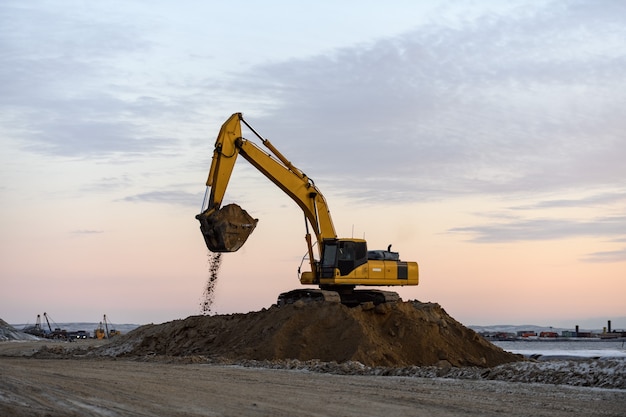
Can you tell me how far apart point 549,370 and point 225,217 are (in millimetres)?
12061

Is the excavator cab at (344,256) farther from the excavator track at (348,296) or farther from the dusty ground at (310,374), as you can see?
the dusty ground at (310,374)

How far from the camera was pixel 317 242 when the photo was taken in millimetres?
33656

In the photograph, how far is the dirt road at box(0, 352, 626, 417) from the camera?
1463 cm

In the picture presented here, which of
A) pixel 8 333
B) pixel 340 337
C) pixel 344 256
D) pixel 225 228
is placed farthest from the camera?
pixel 8 333

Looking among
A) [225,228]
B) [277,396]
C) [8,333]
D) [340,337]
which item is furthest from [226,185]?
[8,333]

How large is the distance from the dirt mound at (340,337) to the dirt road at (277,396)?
6547 millimetres

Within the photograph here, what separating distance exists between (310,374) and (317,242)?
10.0m

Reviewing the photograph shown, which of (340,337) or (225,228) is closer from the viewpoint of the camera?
(225,228)

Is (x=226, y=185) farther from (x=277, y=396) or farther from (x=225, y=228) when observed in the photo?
(x=277, y=396)

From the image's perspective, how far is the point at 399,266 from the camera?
112 ft

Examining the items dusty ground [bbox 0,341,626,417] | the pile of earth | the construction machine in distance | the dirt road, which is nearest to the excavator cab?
the construction machine in distance

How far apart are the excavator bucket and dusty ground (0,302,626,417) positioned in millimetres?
3516

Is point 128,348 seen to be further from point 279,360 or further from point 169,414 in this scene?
point 169,414

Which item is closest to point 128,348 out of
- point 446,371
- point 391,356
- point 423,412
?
point 391,356
